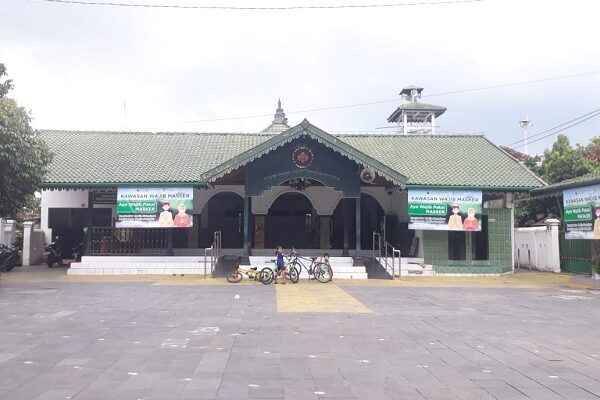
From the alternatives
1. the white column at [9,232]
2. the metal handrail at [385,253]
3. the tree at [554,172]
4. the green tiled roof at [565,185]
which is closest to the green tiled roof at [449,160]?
the green tiled roof at [565,185]

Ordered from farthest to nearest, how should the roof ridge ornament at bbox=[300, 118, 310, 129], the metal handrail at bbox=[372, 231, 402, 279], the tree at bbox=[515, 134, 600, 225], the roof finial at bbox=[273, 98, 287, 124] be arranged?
the roof finial at bbox=[273, 98, 287, 124], the tree at bbox=[515, 134, 600, 225], the metal handrail at bbox=[372, 231, 402, 279], the roof ridge ornament at bbox=[300, 118, 310, 129]

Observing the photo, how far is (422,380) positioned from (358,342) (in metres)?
2.00

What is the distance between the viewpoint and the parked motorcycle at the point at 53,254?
70.3 feet

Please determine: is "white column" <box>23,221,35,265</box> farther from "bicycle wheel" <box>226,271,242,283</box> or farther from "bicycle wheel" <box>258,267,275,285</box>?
"bicycle wheel" <box>258,267,275,285</box>

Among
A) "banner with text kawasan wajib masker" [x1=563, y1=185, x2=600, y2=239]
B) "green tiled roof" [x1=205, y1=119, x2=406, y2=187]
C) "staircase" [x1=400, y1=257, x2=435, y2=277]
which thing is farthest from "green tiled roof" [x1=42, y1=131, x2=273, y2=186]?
"banner with text kawasan wajib masker" [x1=563, y1=185, x2=600, y2=239]

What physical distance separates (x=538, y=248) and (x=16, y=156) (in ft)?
66.5

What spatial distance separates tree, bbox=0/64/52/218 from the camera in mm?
14516

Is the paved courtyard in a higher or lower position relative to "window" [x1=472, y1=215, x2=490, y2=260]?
lower

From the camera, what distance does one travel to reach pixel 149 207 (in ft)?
65.7

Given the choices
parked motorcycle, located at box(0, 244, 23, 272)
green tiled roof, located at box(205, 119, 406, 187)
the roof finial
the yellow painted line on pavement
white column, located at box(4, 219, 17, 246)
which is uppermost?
the roof finial

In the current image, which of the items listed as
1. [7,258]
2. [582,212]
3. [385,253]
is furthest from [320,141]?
[7,258]

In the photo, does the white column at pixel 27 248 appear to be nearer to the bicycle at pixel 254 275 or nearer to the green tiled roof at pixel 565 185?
the bicycle at pixel 254 275

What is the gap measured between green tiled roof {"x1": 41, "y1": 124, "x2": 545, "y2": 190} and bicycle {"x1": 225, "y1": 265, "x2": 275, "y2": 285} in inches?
144

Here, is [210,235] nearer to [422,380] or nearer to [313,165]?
[313,165]
